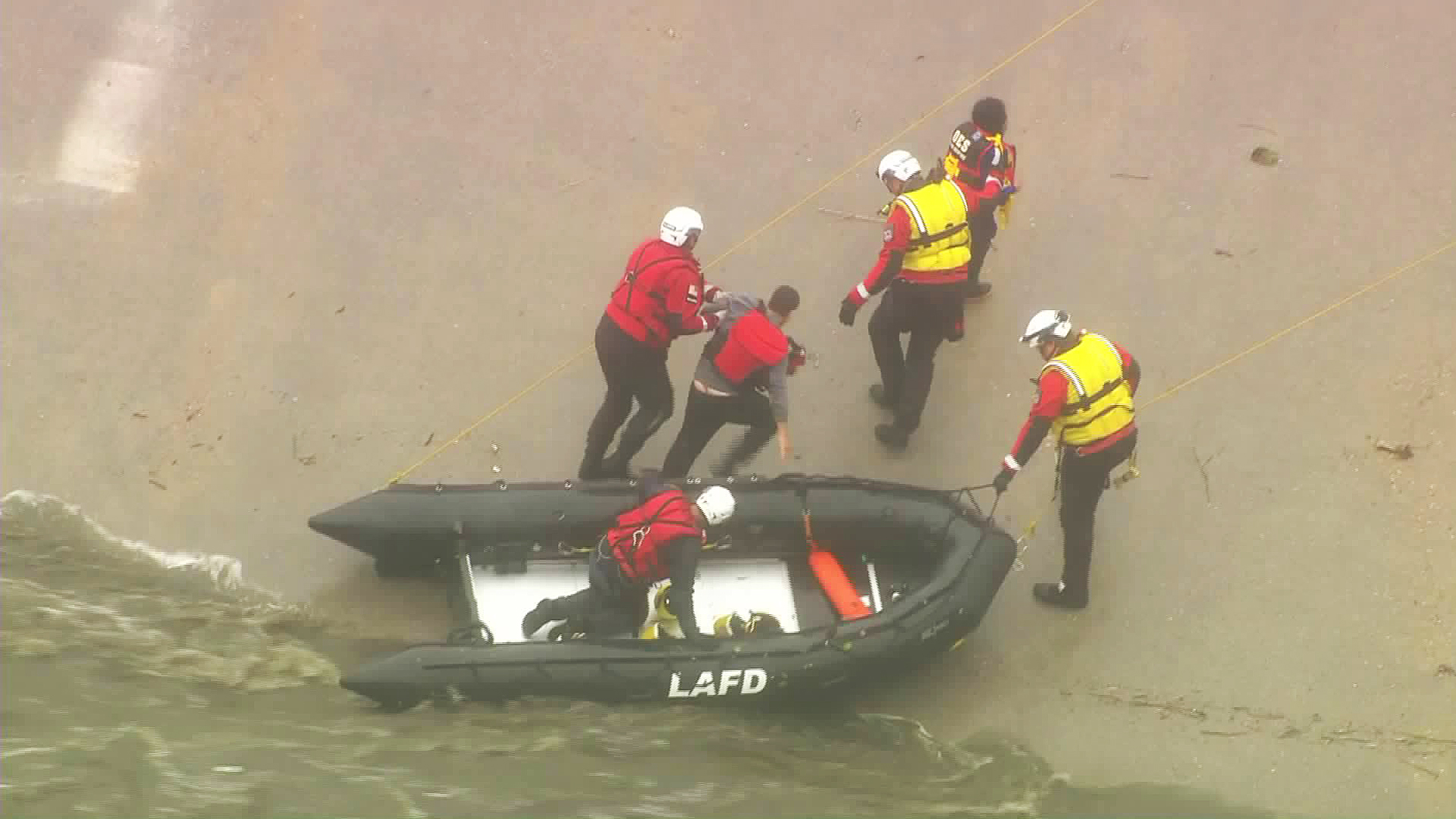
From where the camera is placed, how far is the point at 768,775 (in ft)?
14.5

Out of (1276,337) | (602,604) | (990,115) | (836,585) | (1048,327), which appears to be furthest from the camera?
(1276,337)

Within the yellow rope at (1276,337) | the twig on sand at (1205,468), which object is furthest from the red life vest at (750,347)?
the twig on sand at (1205,468)

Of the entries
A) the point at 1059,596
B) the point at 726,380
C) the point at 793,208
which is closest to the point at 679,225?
the point at 726,380

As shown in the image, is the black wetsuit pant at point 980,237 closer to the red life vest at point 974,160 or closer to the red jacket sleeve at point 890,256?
the red life vest at point 974,160

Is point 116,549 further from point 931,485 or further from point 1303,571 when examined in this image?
point 1303,571

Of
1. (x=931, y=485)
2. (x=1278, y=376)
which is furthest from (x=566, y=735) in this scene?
(x=1278, y=376)

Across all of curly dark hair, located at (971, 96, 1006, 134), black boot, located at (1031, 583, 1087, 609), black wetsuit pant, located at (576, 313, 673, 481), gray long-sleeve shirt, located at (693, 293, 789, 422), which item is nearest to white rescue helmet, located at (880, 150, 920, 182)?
curly dark hair, located at (971, 96, 1006, 134)

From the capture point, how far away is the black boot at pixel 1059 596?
16.7ft

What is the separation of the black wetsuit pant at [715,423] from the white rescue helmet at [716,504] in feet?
1.85

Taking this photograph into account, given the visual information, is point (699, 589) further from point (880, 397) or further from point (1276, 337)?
point (1276, 337)

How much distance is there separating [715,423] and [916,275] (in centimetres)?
101

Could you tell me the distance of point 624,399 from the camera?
5000mm

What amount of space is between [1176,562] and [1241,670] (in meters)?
0.52

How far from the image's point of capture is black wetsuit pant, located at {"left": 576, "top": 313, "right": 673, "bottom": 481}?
4.75 meters
